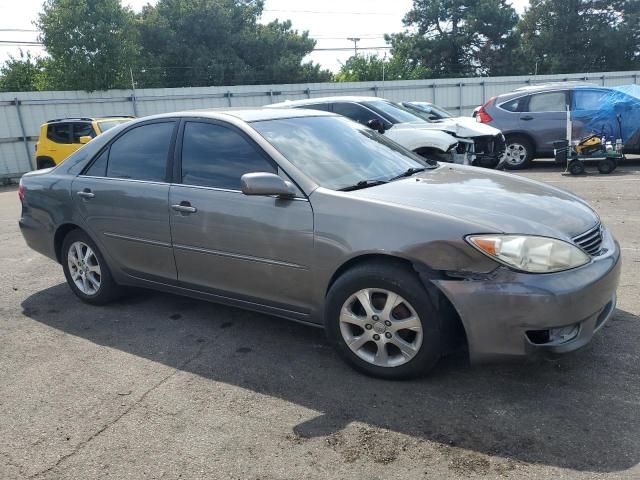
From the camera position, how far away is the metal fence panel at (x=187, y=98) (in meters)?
17.3

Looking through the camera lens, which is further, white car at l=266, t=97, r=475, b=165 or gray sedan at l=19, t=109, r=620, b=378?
white car at l=266, t=97, r=475, b=165

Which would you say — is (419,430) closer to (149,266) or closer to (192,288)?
(192,288)

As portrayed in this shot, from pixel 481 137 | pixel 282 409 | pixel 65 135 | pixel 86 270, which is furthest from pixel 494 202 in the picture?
pixel 65 135

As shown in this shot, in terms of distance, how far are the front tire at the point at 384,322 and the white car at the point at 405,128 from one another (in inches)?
213

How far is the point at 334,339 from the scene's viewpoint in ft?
11.2

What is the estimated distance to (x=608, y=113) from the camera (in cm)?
1114

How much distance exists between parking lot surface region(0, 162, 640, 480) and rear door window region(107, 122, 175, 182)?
1.19 meters

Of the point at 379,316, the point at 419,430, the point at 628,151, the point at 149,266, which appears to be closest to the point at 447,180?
the point at 379,316

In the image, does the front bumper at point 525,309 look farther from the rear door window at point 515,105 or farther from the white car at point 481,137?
the rear door window at point 515,105

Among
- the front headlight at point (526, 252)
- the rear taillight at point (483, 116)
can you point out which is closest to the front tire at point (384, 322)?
the front headlight at point (526, 252)

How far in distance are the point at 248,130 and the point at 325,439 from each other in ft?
6.89

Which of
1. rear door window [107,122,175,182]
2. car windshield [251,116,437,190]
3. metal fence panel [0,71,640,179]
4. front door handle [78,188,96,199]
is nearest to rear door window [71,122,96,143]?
metal fence panel [0,71,640,179]

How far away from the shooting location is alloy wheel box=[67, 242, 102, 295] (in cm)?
480

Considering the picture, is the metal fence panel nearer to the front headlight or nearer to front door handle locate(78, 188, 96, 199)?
front door handle locate(78, 188, 96, 199)
